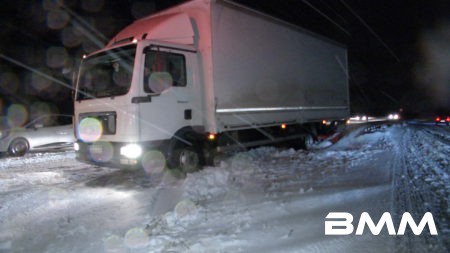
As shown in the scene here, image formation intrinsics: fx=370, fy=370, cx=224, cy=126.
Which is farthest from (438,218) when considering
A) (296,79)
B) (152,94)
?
(296,79)

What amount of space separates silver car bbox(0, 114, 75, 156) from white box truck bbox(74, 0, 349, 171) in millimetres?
5927

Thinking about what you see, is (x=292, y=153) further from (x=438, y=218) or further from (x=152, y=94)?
(x=438, y=218)

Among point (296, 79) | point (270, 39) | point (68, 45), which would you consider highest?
point (68, 45)

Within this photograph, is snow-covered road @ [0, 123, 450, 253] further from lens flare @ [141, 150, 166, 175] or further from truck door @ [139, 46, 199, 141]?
truck door @ [139, 46, 199, 141]

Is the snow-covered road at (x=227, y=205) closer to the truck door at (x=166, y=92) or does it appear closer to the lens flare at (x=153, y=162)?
the lens flare at (x=153, y=162)

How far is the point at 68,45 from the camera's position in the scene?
2373cm

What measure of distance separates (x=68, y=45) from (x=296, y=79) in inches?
694

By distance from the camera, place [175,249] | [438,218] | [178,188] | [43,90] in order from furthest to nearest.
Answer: [43,90] < [178,188] < [438,218] < [175,249]


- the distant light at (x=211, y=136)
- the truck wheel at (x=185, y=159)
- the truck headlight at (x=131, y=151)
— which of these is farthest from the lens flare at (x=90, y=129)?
the distant light at (x=211, y=136)

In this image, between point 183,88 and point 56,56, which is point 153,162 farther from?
point 56,56

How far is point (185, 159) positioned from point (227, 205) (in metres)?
2.68

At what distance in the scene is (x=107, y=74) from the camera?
7.60 meters

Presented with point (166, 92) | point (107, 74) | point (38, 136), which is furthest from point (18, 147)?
point (166, 92)

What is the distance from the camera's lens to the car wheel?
1264 centimetres
